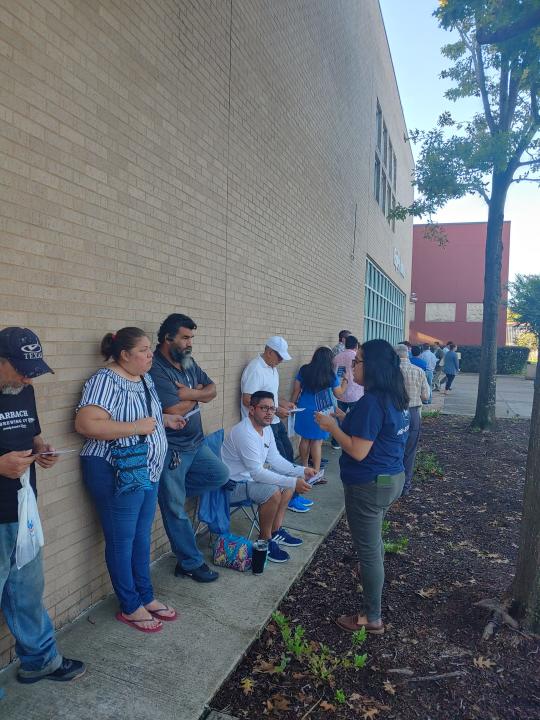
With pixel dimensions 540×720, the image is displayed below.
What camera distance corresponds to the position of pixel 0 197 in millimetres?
2607

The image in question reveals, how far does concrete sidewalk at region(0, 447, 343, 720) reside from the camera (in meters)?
2.56

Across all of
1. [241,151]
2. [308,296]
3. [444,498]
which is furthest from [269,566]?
[308,296]

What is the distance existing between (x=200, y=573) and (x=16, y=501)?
74.3 inches

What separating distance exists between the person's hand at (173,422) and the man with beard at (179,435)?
0.07m

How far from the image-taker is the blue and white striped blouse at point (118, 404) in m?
3.06

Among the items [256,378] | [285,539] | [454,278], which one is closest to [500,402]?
[256,378]

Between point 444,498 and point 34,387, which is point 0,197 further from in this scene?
point 444,498

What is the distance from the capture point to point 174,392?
12.5 ft

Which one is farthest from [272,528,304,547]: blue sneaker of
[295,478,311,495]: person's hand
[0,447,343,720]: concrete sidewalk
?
[295,478,311,495]: person's hand

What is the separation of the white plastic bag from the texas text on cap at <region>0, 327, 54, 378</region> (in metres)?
0.50

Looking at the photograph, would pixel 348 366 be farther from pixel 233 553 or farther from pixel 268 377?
pixel 233 553

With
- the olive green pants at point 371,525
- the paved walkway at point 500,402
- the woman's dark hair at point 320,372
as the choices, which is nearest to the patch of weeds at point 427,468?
the woman's dark hair at point 320,372

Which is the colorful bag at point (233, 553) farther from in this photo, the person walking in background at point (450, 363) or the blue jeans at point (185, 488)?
the person walking in background at point (450, 363)

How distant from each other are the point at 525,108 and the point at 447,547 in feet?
36.9
